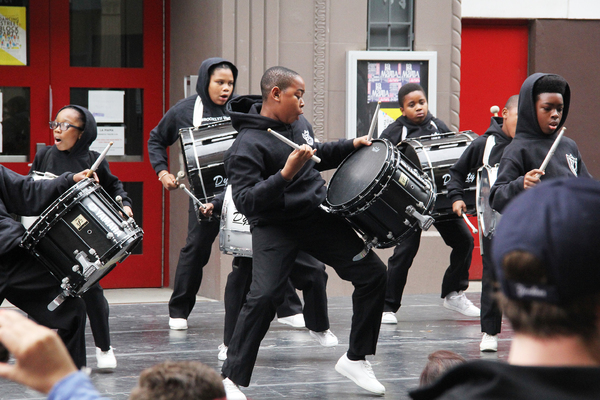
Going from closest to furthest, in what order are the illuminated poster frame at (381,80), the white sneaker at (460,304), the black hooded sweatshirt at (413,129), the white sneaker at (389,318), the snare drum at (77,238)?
1. the snare drum at (77,238)
2. the white sneaker at (389,318)
3. the black hooded sweatshirt at (413,129)
4. the white sneaker at (460,304)
5. the illuminated poster frame at (381,80)

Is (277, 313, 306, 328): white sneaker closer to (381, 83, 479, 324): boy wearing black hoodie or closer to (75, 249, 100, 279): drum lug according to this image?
(381, 83, 479, 324): boy wearing black hoodie

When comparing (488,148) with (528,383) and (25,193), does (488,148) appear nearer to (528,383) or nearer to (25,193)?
(25,193)

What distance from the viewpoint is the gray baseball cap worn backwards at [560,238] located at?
108 centimetres

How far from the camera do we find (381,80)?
26.2 feet

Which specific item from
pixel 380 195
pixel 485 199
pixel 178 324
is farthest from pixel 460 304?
pixel 380 195

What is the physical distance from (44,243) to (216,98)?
2401mm

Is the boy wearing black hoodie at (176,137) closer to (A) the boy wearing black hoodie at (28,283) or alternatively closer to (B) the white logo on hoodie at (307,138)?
(B) the white logo on hoodie at (307,138)

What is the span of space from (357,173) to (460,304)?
2.94m

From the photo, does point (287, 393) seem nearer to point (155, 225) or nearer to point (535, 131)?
point (535, 131)

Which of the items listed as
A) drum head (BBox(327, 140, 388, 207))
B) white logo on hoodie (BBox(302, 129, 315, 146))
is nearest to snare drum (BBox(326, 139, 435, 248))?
drum head (BBox(327, 140, 388, 207))

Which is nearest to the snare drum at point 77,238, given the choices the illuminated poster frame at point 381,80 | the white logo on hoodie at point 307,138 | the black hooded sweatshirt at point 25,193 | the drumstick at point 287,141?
the black hooded sweatshirt at point 25,193

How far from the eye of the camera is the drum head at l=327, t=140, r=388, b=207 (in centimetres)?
456

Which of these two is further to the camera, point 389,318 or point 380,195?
point 389,318

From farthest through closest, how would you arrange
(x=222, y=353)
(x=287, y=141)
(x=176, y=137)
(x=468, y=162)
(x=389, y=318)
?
(x=389, y=318)
(x=176, y=137)
(x=468, y=162)
(x=222, y=353)
(x=287, y=141)
